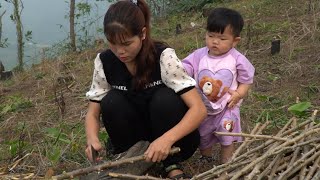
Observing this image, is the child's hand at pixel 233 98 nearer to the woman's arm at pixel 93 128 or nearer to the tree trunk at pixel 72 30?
the woman's arm at pixel 93 128

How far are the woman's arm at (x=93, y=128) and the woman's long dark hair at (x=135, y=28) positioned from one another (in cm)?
30

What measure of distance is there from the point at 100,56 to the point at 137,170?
0.65 metres

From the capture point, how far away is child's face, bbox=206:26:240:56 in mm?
2531

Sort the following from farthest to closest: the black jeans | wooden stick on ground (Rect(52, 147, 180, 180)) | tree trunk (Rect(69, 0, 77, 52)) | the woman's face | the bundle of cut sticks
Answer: tree trunk (Rect(69, 0, 77, 52)), the black jeans, the woman's face, wooden stick on ground (Rect(52, 147, 180, 180)), the bundle of cut sticks

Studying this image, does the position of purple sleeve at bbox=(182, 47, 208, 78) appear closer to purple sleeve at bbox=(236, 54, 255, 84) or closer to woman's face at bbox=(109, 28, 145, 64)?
purple sleeve at bbox=(236, 54, 255, 84)

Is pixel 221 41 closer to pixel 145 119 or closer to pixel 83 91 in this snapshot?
pixel 145 119

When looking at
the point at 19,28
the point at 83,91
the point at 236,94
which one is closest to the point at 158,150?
the point at 236,94

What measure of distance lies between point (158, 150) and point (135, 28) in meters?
0.58

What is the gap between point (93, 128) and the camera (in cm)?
250

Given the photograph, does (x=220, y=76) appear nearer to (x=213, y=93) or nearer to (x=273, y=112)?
(x=213, y=93)

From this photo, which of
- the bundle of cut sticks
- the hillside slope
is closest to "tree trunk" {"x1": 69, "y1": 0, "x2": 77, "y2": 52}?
the hillside slope

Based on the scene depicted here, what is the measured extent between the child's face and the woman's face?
42cm

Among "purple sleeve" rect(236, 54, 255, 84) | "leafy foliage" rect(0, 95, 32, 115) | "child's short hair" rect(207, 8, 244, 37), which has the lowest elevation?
"leafy foliage" rect(0, 95, 32, 115)

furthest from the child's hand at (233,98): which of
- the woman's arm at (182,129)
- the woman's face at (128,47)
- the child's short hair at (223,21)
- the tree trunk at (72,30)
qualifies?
the tree trunk at (72,30)
